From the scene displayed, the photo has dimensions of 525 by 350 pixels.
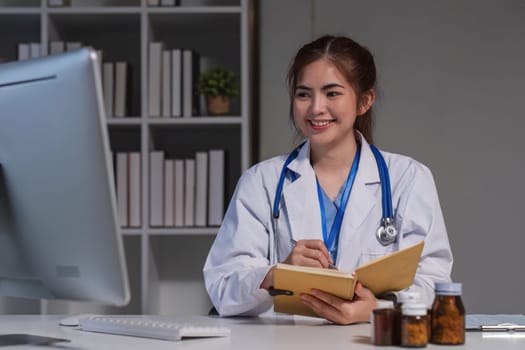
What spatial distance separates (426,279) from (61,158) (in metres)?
1.12

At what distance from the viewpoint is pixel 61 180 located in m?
1.32

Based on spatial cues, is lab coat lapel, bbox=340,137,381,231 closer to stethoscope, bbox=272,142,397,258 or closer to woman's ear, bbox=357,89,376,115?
stethoscope, bbox=272,142,397,258

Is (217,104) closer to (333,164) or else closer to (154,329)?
(333,164)

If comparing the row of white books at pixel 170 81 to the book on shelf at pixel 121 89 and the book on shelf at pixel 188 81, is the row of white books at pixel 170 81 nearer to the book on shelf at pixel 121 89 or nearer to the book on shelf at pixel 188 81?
the book on shelf at pixel 188 81

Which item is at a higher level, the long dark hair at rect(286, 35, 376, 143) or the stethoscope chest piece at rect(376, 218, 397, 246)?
the long dark hair at rect(286, 35, 376, 143)

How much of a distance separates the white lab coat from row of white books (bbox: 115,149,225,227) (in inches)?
39.0

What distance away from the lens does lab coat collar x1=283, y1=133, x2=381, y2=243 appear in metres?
2.31

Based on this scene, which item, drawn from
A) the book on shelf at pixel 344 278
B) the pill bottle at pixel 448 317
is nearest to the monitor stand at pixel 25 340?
the book on shelf at pixel 344 278

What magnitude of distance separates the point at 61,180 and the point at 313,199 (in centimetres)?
113

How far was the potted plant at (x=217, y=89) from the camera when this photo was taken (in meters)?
3.39

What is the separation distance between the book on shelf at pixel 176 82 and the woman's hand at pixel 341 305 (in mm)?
1675

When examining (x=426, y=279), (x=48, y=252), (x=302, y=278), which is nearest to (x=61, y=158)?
(x=48, y=252)

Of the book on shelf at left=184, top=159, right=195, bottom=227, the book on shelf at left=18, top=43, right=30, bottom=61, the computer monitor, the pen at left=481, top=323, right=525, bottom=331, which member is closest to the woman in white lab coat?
the pen at left=481, top=323, right=525, bottom=331

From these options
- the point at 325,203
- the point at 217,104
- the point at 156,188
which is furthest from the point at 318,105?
the point at 156,188
